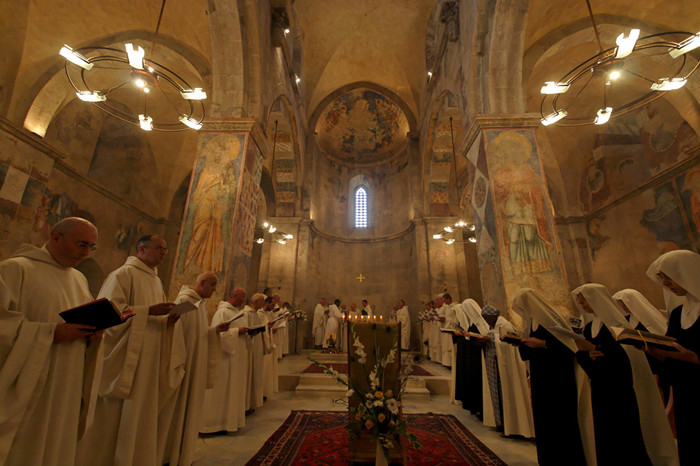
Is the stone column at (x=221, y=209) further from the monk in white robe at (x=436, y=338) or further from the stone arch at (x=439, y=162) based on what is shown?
the stone arch at (x=439, y=162)

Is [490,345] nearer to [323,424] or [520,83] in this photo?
[323,424]

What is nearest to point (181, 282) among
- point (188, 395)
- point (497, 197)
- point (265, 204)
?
point (188, 395)

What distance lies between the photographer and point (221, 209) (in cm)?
632

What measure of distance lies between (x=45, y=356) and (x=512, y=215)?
6.54 m

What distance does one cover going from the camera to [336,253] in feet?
50.2

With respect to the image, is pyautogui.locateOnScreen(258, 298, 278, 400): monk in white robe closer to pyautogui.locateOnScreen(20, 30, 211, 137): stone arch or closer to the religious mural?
pyautogui.locateOnScreen(20, 30, 211, 137): stone arch

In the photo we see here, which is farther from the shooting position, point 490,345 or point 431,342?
point 431,342

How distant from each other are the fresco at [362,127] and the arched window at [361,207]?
174cm

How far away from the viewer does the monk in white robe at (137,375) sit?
2.42 meters

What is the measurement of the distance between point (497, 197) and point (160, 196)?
13277 millimetres

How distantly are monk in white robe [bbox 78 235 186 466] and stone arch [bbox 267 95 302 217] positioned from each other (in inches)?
386

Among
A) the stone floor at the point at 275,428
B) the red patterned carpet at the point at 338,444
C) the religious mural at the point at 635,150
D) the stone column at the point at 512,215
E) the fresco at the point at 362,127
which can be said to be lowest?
the stone floor at the point at 275,428

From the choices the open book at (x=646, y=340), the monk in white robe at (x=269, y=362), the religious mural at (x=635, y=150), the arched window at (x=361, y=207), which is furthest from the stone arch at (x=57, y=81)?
the religious mural at (x=635, y=150)

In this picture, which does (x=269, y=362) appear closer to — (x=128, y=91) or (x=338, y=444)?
(x=338, y=444)
